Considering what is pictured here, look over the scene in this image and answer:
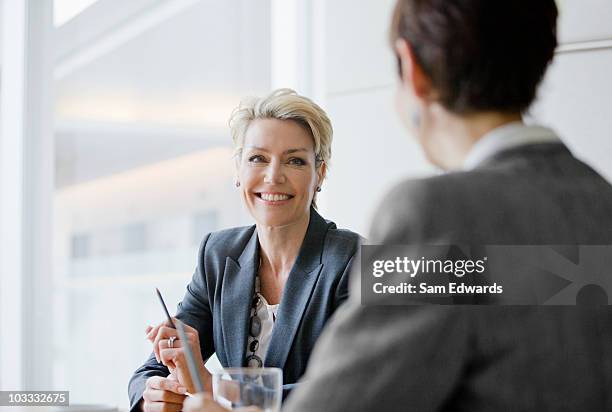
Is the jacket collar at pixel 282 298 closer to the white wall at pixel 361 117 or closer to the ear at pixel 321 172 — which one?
the ear at pixel 321 172

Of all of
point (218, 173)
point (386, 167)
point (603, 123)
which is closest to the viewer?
point (603, 123)

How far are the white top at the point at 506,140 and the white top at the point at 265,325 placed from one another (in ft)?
2.80

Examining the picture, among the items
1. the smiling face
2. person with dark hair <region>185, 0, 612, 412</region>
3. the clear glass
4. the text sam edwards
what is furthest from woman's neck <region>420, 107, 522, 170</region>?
the smiling face

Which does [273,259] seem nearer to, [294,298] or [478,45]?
[294,298]

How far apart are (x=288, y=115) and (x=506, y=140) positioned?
874 millimetres

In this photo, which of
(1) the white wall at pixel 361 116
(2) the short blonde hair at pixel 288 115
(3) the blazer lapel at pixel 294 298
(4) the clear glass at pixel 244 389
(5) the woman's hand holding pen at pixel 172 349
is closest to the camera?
(4) the clear glass at pixel 244 389

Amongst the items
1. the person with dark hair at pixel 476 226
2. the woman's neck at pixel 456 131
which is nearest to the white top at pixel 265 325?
the person with dark hair at pixel 476 226

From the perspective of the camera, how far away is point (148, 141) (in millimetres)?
2830

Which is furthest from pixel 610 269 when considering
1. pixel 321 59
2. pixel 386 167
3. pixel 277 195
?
pixel 321 59

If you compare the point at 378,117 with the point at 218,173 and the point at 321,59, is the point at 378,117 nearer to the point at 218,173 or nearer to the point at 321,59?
the point at 321,59

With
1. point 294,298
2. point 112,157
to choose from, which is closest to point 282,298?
point 294,298

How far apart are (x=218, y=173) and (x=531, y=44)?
6.16 feet

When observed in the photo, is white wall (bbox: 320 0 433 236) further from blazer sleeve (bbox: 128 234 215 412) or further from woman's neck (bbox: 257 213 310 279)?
blazer sleeve (bbox: 128 234 215 412)

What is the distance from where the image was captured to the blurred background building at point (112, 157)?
273cm
